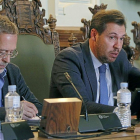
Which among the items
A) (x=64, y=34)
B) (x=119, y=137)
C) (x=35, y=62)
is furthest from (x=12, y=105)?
(x=64, y=34)

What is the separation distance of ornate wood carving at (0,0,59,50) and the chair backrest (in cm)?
5

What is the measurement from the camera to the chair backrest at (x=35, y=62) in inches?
92.6

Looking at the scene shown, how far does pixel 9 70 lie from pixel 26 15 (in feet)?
1.54

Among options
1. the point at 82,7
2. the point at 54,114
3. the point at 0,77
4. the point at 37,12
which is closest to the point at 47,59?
the point at 37,12

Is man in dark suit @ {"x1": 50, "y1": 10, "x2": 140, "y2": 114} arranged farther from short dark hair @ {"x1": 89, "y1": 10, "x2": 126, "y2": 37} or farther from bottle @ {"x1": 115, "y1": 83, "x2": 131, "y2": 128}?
bottle @ {"x1": 115, "y1": 83, "x2": 131, "y2": 128}

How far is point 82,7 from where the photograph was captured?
3.91 m

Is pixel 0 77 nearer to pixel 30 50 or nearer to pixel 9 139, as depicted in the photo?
pixel 30 50

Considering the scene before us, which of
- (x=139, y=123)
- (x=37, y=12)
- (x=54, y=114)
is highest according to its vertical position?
(x=37, y=12)

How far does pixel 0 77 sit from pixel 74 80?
0.43m

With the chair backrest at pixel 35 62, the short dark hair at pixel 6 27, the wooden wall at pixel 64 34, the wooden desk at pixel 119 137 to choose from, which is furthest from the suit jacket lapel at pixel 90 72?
the wooden wall at pixel 64 34

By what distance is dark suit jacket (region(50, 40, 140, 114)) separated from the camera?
2.05m

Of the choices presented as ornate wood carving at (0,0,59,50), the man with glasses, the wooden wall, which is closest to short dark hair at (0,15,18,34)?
the man with glasses

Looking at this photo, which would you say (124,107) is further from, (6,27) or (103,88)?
(6,27)

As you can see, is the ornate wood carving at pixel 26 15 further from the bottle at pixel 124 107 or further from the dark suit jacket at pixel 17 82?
the bottle at pixel 124 107
